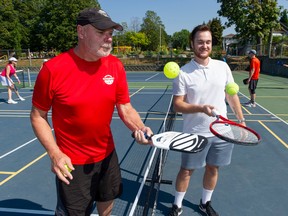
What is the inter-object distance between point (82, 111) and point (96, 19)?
0.70 metres

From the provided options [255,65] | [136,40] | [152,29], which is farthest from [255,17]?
[152,29]

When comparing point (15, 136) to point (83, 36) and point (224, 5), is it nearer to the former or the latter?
point (83, 36)

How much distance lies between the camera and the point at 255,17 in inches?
1062

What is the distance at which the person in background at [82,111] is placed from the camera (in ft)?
6.53

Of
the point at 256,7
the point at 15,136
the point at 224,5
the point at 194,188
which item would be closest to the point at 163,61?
the point at 224,5

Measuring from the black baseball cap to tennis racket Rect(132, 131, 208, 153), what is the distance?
0.94 metres

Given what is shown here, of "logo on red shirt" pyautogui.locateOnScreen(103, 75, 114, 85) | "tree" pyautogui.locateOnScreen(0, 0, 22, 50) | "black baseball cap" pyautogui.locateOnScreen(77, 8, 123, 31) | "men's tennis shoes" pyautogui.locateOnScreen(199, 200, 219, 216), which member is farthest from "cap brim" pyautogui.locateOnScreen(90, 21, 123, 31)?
"tree" pyautogui.locateOnScreen(0, 0, 22, 50)

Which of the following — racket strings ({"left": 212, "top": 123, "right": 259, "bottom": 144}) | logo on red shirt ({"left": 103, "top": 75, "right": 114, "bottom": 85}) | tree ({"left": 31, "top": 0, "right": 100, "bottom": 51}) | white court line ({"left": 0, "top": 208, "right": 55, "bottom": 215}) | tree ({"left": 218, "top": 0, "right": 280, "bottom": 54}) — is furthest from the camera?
tree ({"left": 31, "top": 0, "right": 100, "bottom": 51})

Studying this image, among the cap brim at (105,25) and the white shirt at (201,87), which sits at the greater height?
the cap brim at (105,25)

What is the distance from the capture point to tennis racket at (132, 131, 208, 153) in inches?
88.5

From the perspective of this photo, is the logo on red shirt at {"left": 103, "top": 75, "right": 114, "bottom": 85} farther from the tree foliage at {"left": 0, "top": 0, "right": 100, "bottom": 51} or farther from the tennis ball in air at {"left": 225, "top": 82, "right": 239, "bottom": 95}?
the tree foliage at {"left": 0, "top": 0, "right": 100, "bottom": 51}

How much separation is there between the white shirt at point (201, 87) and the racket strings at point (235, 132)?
20 centimetres

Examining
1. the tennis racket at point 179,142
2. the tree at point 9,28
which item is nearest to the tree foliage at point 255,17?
the tennis racket at point 179,142

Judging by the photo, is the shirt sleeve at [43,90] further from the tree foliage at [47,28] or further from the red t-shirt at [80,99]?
the tree foliage at [47,28]
